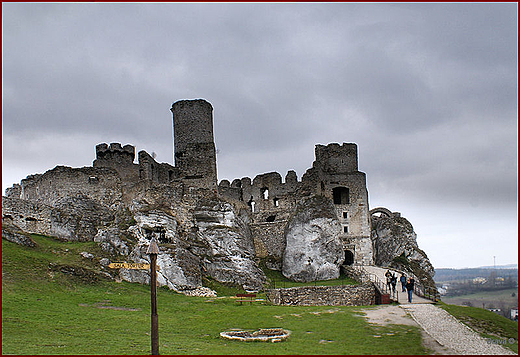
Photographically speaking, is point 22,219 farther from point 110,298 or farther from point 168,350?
point 168,350

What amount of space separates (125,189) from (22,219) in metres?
8.94

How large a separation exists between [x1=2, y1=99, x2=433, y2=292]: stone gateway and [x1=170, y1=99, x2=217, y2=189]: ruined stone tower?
0.09m

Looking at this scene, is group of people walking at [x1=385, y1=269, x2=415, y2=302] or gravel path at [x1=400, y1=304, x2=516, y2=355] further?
group of people walking at [x1=385, y1=269, x2=415, y2=302]

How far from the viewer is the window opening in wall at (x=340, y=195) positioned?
51.8m

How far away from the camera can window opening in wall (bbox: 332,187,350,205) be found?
51844 millimetres

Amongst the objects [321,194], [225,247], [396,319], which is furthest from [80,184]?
[396,319]

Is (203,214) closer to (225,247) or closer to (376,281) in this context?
(225,247)

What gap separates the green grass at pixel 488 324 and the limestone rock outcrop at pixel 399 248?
1124 inches

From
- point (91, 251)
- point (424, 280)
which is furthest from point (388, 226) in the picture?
point (91, 251)

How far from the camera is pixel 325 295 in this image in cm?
3541

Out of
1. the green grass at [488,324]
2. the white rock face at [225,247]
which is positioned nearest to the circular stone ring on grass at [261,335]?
the green grass at [488,324]

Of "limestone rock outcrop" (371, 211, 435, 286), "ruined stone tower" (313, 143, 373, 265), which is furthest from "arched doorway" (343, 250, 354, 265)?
"limestone rock outcrop" (371, 211, 435, 286)

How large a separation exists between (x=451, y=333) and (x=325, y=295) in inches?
Answer: 638

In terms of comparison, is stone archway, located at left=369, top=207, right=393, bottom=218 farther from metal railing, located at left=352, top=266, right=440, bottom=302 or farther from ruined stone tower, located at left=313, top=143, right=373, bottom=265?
metal railing, located at left=352, top=266, right=440, bottom=302
